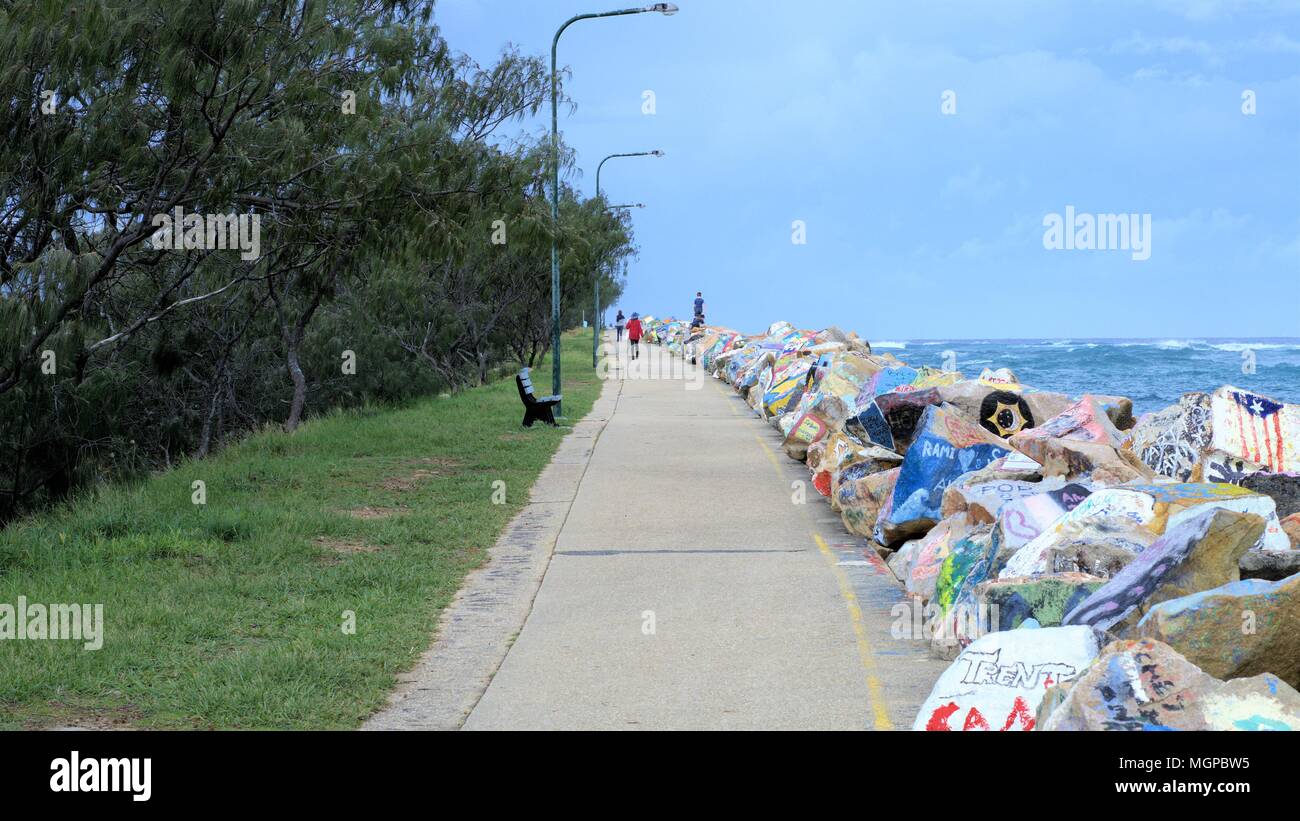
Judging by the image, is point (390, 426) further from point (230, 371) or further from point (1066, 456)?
point (1066, 456)

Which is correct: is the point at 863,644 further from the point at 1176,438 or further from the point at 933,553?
the point at 1176,438

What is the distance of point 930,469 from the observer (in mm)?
11227

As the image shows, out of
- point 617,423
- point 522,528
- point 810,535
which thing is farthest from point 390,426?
point 810,535

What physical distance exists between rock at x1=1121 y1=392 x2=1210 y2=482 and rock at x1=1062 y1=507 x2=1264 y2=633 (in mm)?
4512

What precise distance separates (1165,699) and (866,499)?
7.43 meters

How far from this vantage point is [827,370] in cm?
2052

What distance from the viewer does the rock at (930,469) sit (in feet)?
35.9

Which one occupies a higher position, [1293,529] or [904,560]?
[1293,529]

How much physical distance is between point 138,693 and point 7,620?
2.09m

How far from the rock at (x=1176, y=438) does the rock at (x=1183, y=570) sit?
451 cm

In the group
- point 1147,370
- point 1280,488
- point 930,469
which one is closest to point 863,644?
point 930,469

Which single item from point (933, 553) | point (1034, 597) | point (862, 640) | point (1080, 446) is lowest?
point (862, 640)

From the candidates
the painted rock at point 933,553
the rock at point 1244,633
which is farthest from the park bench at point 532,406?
the rock at point 1244,633
